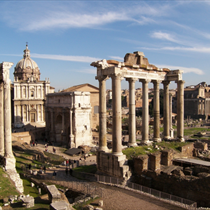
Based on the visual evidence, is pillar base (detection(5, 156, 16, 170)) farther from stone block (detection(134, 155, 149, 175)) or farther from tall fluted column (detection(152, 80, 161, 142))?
tall fluted column (detection(152, 80, 161, 142))

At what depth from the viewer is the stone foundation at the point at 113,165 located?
15.0 meters

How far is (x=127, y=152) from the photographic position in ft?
56.6

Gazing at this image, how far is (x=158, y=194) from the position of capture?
1330 cm

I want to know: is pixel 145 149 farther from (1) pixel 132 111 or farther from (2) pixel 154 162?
(1) pixel 132 111

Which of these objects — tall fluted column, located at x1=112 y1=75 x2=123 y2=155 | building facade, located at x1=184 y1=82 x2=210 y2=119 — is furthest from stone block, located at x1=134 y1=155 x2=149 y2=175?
building facade, located at x1=184 y1=82 x2=210 y2=119

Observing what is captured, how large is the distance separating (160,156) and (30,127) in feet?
118

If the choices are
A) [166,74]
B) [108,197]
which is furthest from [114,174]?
[166,74]

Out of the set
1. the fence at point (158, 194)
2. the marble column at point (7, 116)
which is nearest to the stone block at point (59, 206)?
the fence at point (158, 194)

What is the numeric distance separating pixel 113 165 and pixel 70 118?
78.2 feet

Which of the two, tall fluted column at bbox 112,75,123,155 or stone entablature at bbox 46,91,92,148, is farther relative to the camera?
Answer: stone entablature at bbox 46,91,92,148

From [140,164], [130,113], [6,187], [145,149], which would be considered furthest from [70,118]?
[6,187]

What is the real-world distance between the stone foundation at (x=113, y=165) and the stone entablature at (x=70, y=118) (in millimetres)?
22502

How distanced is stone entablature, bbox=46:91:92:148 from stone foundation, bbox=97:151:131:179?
22.5m

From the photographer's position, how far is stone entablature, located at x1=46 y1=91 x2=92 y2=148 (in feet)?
126
